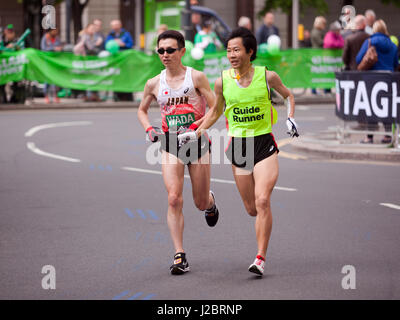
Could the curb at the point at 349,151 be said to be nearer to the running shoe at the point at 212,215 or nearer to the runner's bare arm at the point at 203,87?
the running shoe at the point at 212,215

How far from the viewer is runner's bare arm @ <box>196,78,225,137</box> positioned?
23.4 feet

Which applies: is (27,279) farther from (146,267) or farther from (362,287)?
(362,287)

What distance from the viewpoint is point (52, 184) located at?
38.4 ft

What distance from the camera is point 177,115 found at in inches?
289

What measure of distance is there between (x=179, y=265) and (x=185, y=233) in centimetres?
168

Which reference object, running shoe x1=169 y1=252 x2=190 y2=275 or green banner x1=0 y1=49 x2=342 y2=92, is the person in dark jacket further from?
running shoe x1=169 y1=252 x2=190 y2=275

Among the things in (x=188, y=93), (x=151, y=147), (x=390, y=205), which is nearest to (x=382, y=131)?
(x=151, y=147)

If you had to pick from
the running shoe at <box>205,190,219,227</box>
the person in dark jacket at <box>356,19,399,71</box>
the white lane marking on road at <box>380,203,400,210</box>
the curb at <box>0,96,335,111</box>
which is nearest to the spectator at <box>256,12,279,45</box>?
the curb at <box>0,96,335,111</box>

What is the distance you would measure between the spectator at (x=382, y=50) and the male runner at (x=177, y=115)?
8.13m

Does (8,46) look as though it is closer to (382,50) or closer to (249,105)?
(382,50)

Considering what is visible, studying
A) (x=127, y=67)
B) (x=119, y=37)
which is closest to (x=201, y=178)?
(x=127, y=67)

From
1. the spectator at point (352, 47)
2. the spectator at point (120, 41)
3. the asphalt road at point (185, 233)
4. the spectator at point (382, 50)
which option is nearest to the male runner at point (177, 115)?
the asphalt road at point (185, 233)

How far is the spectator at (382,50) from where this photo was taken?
→ 15109 millimetres

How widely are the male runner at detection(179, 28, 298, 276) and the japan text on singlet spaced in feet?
0.65
